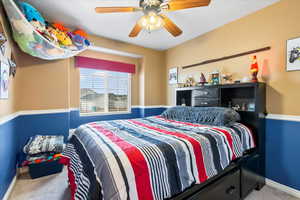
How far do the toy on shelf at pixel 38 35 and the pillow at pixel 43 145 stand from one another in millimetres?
1377

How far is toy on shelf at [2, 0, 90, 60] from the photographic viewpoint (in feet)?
5.53

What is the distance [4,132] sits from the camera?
1636mm

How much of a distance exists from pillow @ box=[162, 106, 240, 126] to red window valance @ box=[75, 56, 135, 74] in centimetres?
187

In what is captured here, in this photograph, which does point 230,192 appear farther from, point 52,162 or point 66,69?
point 66,69

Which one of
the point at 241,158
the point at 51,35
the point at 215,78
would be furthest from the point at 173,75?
the point at 51,35

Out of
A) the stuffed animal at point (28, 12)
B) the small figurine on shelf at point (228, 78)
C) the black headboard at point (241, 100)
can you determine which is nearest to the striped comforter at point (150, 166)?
the black headboard at point (241, 100)

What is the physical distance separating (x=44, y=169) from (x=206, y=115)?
2643 mm

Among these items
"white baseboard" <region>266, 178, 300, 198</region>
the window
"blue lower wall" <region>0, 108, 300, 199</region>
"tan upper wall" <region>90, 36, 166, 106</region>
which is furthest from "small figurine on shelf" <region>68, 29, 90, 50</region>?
"white baseboard" <region>266, 178, 300, 198</region>

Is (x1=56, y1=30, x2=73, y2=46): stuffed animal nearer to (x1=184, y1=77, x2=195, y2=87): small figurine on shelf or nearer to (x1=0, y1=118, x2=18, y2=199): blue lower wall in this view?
(x1=0, y1=118, x2=18, y2=199): blue lower wall

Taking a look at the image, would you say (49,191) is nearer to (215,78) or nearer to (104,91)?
(104,91)

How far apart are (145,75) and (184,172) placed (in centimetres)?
299

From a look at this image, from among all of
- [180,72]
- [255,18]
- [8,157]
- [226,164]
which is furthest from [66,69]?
[255,18]

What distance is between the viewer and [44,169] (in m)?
2.17

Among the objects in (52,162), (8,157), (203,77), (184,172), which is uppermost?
(203,77)
